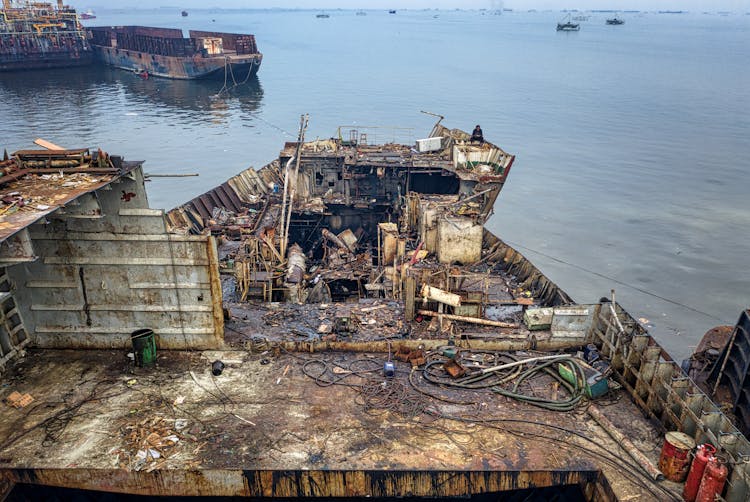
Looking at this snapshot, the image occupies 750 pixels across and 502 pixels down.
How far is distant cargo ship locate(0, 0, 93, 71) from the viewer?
256 feet

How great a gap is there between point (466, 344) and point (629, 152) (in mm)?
47152

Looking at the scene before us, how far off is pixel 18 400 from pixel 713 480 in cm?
1285

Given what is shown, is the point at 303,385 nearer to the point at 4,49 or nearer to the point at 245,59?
the point at 245,59

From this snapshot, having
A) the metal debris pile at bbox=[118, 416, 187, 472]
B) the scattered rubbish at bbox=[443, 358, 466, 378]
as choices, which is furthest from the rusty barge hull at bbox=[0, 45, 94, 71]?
the scattered rubbish at bbox=[443, 358, 466, 378]

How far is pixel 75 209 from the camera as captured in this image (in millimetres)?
10609

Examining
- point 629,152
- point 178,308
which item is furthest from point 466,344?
point 629,152

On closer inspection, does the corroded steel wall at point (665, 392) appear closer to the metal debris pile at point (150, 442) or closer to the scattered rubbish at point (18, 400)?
the metal debris pile at point (150, 442)

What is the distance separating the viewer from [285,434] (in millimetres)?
9688

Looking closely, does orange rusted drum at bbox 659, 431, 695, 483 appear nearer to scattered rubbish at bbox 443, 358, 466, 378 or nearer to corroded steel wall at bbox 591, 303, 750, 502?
corroded steel wall at bbox 591, 303, 750, 502

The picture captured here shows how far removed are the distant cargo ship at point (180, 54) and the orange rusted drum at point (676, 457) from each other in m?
79.7

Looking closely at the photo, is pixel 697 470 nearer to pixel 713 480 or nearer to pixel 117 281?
pixel 713 480

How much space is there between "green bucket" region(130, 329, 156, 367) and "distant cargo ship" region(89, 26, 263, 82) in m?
73.5

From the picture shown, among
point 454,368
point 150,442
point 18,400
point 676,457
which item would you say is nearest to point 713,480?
point 676,457

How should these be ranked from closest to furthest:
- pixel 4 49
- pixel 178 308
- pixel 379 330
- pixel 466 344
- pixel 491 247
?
1. pixel 178 308
2. pixel 466 344
3. pixel 379 330
4. pixel 491 247
5. pixel 4 49
